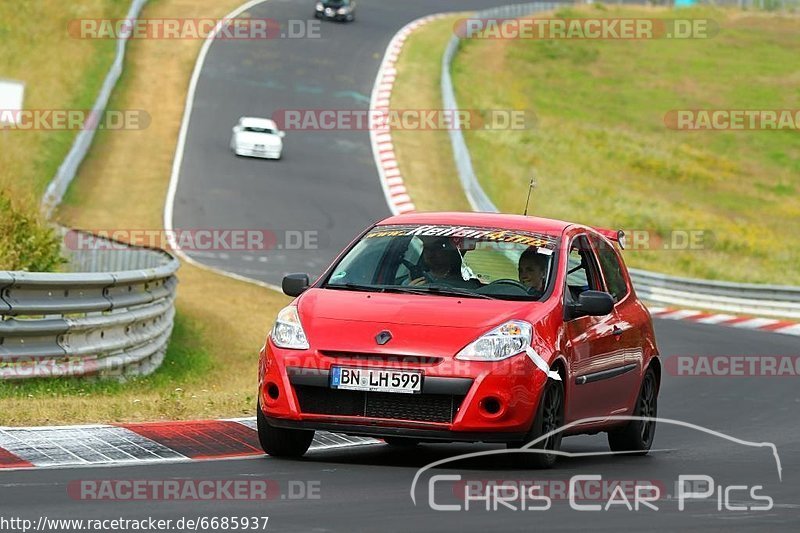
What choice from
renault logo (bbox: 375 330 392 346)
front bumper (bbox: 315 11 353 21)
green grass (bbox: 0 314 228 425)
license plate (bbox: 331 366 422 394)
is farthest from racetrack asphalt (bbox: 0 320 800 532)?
front bumper (bbox: 315 11 353 21)

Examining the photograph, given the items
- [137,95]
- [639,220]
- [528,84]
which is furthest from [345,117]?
[528,84]

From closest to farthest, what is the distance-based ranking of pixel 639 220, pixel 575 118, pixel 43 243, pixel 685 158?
1. pixel 43 243
2. pixel 639 220
3. pixel 685 158
4. pixel 575 118

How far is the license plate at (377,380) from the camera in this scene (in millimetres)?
8742

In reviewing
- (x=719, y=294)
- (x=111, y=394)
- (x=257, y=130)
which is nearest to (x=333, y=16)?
(x=257, y=130)

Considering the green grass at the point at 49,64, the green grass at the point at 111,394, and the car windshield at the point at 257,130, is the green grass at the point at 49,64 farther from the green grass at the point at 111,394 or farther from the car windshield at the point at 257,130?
the green grass at the point at 111,394

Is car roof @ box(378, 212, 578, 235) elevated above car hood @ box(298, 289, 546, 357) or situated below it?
above

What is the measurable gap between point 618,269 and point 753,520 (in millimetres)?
4043

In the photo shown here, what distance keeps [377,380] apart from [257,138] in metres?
31.4

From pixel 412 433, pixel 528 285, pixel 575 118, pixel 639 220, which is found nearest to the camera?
pixel 412 433

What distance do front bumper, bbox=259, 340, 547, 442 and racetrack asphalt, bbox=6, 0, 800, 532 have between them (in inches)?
9.4

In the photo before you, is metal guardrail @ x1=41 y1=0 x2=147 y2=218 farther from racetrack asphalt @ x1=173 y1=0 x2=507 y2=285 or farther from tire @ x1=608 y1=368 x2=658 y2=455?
tire @ x1=608 y1=368 x2=658 y2=455

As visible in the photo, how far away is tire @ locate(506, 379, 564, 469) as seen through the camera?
8898 millimetres

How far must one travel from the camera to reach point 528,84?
56.6 meters

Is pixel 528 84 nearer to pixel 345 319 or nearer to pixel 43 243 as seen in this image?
pixel 43 243
